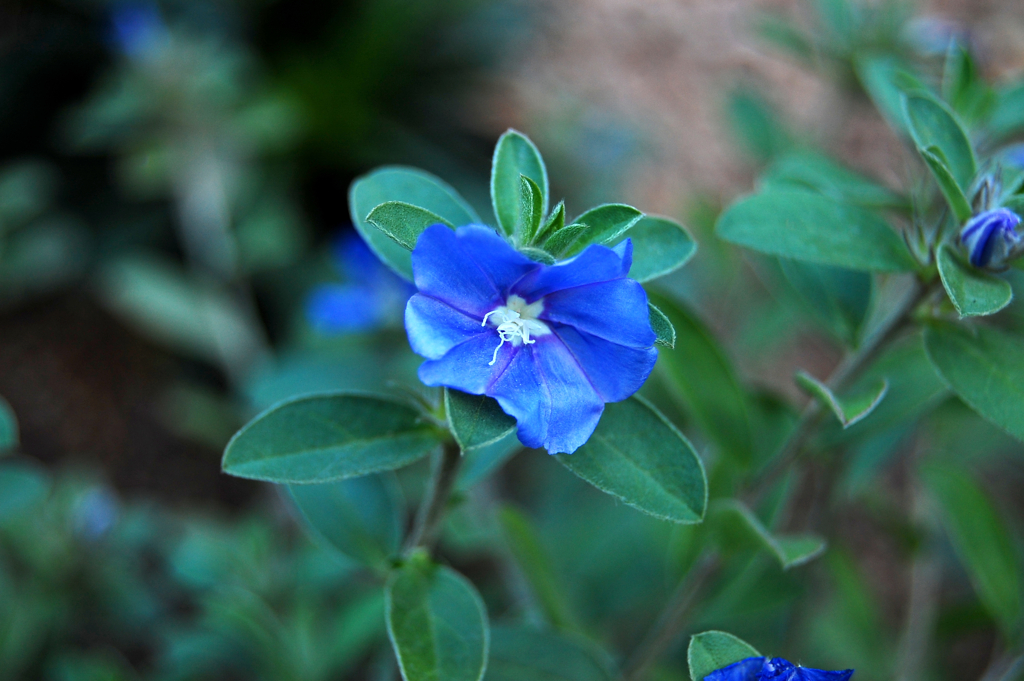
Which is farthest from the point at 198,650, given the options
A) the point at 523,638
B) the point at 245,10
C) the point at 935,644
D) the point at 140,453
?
the point at 245,10

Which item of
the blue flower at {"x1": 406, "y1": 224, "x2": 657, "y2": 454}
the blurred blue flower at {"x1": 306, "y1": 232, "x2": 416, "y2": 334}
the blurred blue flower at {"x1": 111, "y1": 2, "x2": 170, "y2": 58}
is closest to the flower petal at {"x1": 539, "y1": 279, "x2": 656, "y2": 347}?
the blue flower at {"x1": 406, "y1": 224, "x2": 657, "y2": 454}

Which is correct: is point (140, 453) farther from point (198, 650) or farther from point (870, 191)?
point (870, 191)

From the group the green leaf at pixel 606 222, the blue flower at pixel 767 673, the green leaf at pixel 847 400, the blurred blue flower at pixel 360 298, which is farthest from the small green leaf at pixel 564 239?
the blurred blue flower at pixel 360 298

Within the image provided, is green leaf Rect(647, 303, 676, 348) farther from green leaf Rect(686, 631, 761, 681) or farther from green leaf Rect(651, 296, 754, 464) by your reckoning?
green leaf Rect(651, 296, 754, 464)

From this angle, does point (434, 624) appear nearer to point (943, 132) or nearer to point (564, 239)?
point (564, 239)

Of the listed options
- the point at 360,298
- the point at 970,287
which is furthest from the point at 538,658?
the point at 360,298

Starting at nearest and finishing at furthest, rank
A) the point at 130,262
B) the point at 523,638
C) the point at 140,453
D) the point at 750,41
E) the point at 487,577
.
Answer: the point at 523,638 → the point at 487,577 → the point at 140,453 → the point at 130,262 → the point at 750,41
